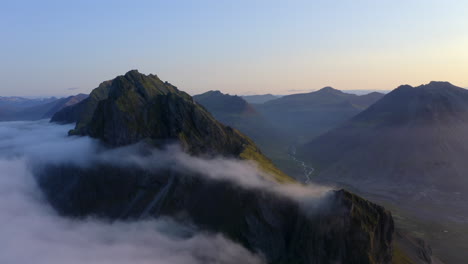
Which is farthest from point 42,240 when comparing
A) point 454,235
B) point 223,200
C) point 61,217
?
point 454,235

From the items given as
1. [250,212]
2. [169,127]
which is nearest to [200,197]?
[250,212]

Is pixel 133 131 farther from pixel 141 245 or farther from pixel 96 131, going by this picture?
pixel 141 245

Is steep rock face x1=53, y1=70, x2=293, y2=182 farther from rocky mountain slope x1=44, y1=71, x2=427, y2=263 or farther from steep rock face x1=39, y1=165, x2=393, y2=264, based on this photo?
steep rock face x1=39, y1=165, x2=393, y2=264

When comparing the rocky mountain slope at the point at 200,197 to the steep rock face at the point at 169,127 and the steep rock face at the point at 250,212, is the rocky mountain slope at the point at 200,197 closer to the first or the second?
the steep rock face at the point at 250,212

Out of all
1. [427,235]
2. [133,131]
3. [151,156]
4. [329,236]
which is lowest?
[427,235]

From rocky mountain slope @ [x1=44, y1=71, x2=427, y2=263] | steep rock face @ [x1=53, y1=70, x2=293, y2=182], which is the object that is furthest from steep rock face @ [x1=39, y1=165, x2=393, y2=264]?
steep rock face @ [x1=53, y1=70, x2=293, y2=182]

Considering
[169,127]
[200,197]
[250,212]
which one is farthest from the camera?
[169,127]

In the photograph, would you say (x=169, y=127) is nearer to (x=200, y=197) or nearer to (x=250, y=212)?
(x=200, y=197)
